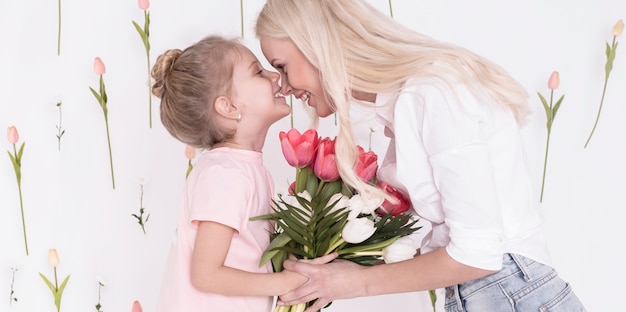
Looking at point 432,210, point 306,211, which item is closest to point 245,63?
point 306,211

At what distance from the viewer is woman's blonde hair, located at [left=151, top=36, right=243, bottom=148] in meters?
1.53

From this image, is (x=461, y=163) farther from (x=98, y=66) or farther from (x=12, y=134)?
(x=12, y=134)

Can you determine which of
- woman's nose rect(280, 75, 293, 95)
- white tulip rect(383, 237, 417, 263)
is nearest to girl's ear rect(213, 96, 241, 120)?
woman's nose rect(280, 75, 293, 95)

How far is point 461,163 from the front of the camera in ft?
4.01

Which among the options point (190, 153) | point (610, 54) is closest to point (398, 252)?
point (190, 153)

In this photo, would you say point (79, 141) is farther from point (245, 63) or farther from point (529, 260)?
point (529, 260)

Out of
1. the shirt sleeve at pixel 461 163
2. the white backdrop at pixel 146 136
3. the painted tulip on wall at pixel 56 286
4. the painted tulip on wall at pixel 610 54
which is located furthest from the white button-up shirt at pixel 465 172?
the painted tulip on wall at pixel 56 286

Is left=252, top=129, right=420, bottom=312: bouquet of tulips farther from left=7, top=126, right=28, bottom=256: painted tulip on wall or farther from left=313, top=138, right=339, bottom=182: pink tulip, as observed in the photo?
left=7, top=126, right=28, bottom=256: painted tulip on wall

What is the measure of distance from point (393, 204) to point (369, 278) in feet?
0.53

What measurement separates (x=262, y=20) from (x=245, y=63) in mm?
122

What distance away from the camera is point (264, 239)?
150 cm

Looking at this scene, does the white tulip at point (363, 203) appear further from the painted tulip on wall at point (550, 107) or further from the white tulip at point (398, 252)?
the painted tulip on wall at point (550, 107)

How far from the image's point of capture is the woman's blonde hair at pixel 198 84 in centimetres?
153

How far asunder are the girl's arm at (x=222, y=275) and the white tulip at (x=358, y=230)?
13cm
